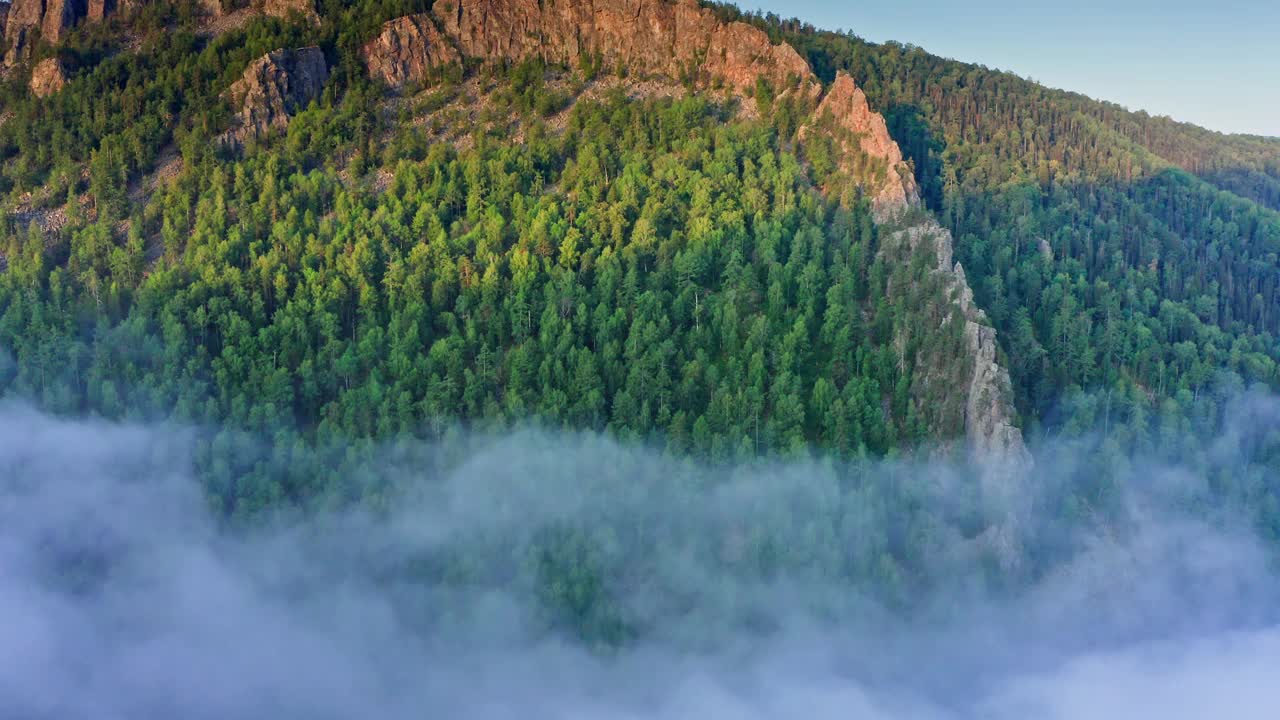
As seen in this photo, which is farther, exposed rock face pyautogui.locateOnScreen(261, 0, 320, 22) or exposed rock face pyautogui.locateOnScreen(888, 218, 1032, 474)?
exposed rock face pyautogui.locateOnScreen(261, 0, 320, 22)

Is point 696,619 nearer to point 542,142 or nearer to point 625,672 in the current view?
point 625,672

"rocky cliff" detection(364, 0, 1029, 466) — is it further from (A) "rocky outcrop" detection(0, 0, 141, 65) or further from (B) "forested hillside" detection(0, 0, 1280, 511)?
(A) "rocky outcrop" detection(0, 0, 141, 65)

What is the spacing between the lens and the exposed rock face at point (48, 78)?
175 meters

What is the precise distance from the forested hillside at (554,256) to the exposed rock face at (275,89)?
0.46 m

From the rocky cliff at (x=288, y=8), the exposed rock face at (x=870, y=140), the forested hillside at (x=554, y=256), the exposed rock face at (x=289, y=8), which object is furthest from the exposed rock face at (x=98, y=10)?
the exposed rock face at (x=870, y=140)

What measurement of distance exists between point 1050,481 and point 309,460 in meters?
73.9

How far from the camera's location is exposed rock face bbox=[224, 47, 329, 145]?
549 feet

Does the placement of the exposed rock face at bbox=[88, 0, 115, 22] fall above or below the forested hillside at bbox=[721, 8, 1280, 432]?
above

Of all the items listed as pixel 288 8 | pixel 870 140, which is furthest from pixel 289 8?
pixel 870 140

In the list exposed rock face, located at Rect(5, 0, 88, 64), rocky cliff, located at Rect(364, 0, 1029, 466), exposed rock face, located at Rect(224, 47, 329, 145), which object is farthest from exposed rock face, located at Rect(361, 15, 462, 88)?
exposed rock face, located at Rect(5, 0, 88, 64)

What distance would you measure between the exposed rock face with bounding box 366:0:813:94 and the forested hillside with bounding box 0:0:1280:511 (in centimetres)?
57

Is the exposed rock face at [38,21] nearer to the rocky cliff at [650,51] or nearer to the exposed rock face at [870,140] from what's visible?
the rocky cliff at [650,51]

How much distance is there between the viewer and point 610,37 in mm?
179250

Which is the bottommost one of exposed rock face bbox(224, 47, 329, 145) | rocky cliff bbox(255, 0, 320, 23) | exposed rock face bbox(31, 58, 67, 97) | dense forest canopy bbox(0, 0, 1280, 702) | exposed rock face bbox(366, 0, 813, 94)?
dense forest canopy bbox(0, 0, 1280, 702)
